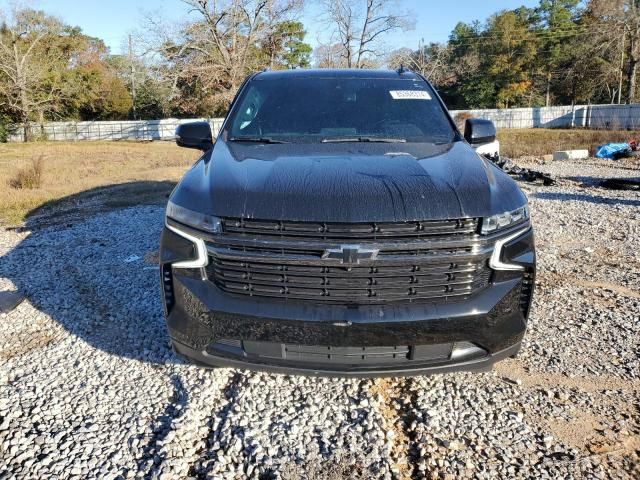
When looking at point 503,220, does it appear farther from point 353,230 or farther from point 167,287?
point 167,287

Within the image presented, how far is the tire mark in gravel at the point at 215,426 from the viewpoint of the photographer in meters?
2.32

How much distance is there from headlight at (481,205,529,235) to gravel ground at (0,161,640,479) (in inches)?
41.3

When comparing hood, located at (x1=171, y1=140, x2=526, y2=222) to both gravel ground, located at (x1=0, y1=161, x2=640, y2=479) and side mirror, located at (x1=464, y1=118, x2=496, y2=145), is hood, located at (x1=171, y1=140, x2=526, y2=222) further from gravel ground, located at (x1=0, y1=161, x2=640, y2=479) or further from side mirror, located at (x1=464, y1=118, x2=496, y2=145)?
gravel ground, located at (x1=0, y1=161, x2=640, y2=479)

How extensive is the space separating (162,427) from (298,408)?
72 cm

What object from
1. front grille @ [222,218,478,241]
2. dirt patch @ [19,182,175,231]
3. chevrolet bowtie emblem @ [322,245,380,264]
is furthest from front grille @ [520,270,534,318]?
dirt patch @ [19,182,175,231]

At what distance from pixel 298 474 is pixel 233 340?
685mm

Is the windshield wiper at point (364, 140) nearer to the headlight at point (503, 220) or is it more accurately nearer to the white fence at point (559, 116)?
the headlight at point (503, 220)

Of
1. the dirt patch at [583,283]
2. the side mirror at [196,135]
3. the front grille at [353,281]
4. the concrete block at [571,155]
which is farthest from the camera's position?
the concrete block at [571,155]

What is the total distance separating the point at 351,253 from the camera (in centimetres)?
233

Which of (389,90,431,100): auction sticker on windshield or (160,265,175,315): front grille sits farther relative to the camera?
(389,90,431,100): auction sticker on windshield

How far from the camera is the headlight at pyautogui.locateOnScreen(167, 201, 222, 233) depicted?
2439 mm

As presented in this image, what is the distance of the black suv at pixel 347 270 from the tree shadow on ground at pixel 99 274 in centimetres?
109

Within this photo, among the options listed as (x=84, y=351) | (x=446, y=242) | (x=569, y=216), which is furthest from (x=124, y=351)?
(x=569, y=216)

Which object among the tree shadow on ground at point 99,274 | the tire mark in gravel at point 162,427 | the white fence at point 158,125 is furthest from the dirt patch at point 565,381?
the white fence at point 158,125
